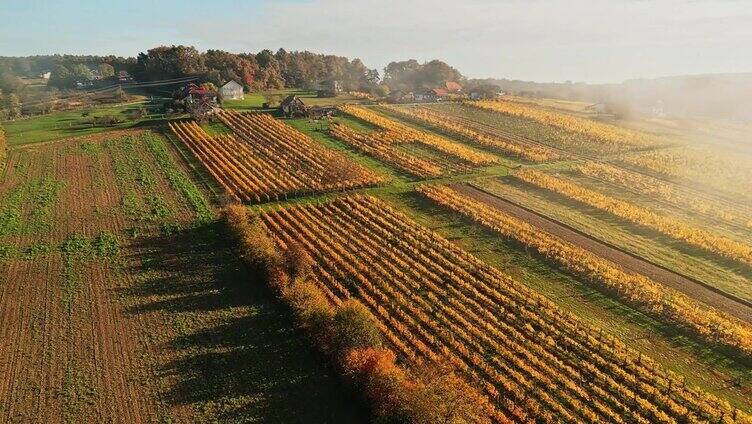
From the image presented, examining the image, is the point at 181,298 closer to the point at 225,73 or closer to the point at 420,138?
the point at 420,138

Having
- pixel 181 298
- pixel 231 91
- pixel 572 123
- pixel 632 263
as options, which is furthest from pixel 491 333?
pixel 231 91

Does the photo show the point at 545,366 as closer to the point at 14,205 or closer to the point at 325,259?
the point at 325,259

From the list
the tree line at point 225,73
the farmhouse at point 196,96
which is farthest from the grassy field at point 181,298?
the tree line at point 225,73

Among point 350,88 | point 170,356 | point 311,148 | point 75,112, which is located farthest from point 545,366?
point 350,88

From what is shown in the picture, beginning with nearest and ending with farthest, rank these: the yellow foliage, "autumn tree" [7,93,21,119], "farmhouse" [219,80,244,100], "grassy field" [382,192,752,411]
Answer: "grassy field" [382,192,752,411] < the yellow foliage < "autumn tree" [7,93,21,119] < "farmhouse" [219,80,244,100]

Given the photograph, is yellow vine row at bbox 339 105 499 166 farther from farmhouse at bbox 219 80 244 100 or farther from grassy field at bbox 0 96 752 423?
farmhouse at bbox 219 80 244 100

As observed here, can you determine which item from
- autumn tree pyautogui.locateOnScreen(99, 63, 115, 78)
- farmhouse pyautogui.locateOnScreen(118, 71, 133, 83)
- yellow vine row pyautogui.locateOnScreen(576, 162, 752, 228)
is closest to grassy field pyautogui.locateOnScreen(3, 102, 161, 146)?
farmhouse pyautogui.locateOnScreen(118, 71, 133, 83)
